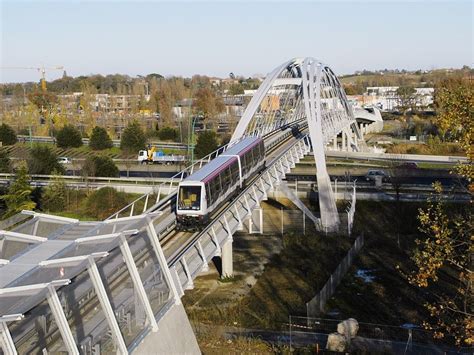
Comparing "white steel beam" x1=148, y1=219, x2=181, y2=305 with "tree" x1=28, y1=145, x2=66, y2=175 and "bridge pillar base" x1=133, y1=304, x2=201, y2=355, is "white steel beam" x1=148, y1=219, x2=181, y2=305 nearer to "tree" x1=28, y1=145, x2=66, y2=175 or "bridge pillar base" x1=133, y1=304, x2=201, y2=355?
"bridge pillar base" x1=133, y1=304, x2=201, y2=355

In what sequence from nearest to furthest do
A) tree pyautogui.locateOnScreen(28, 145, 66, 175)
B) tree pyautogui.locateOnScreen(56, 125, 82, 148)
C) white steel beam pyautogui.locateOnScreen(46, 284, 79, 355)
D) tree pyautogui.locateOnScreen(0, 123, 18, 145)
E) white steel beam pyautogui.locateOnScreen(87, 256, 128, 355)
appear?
white steel beam pyautogui.locateOnScreen(46, 284, 79, 355), white steel beam pyautogui.locateOnScreen(87, 256, 128, 355), tree pyautogui.locateOnScreen(28, 145, 66, 175), tree pyautogui.locateOnScreen(56, 125, 82, 148), tree pyautogui.locateOnScreen(0, 123, 18, 145)

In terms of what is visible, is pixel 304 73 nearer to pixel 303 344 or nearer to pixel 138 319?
pixel 303 344

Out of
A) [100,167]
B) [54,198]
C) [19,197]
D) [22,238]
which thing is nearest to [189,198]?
[22,238]

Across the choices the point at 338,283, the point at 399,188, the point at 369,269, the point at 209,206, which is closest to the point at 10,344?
the point at 209,206

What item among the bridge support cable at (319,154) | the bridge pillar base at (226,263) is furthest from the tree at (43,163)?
the bridge pillar base at (226,263)

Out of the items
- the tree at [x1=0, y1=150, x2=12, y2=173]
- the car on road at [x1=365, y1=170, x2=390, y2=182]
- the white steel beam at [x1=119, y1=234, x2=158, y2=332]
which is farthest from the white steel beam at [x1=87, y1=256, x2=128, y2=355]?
the tree at [x1=0, y1=150, x2=12, y2=173]

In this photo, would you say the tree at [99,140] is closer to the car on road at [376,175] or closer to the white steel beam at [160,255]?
the car on road at [376,175]
